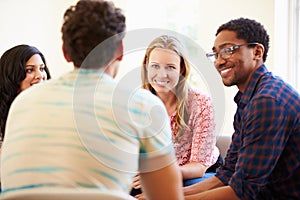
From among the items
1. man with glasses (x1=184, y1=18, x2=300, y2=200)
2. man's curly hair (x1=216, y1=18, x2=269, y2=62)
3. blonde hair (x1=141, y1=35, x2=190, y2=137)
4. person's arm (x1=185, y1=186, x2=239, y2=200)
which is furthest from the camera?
blonde hair (x1=141, y1=35, x2=190, y2=137)

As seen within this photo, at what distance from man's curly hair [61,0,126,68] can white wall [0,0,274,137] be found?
2248mm

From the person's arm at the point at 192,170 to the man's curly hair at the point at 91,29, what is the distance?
110 cm

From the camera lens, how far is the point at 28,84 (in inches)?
103

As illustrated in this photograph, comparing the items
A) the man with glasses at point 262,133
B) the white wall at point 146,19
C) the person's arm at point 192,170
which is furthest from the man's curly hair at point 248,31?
the white wall at point 146,19

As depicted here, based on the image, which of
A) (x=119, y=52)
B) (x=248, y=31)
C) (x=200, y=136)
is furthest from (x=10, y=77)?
(x=119, y=52)

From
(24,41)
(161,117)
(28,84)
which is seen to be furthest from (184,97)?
(24,41)

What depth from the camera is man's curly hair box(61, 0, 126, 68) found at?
120cm

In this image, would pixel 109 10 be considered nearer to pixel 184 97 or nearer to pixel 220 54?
pixel 220 54

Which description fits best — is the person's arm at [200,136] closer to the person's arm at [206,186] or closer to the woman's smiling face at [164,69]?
the woman's smiling face at [164,69]

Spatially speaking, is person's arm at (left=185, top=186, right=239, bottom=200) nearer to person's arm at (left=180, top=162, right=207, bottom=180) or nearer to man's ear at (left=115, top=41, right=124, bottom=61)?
person's arm at (left=180, top=162, right=207, bottom=180)

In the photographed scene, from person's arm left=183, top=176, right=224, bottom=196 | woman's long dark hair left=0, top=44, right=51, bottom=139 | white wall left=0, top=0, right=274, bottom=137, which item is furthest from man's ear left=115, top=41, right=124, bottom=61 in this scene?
white wall left=0, top=0, right=274, bottom=137

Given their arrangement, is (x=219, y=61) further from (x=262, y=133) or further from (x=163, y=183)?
(x=163, y=183)

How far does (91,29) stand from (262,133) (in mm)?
677

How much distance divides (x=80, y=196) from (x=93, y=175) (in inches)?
5.1
